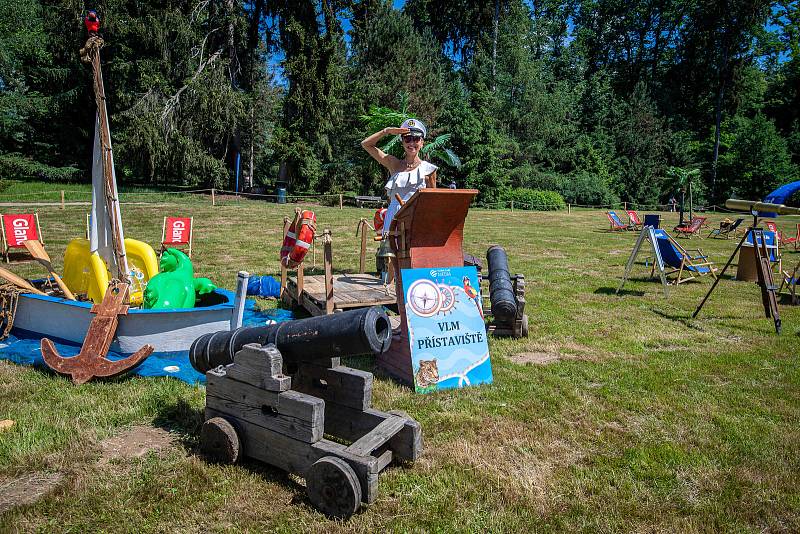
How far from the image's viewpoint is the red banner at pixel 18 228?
10.2 m

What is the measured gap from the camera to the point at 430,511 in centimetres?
290

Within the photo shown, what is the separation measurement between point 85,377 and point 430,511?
11.0ft

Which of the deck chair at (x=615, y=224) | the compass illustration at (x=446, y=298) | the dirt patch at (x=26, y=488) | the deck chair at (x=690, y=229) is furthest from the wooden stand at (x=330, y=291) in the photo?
the deck chair at (x=615, y=224)

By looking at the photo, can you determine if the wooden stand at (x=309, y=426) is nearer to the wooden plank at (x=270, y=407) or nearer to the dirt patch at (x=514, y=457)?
the wooden plank at (x=270, y=407)

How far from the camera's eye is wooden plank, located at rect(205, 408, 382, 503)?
9.12 feet

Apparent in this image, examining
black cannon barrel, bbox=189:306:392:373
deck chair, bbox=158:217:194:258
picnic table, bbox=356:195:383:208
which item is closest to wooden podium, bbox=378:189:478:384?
black cannon barrel, bbox=189:306:392:373

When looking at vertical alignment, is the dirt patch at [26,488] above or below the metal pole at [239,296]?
below

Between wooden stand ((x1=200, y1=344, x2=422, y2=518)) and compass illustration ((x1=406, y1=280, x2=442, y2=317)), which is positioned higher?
compass illustration ((x1=406, y1=280, x2=442, y2=317))

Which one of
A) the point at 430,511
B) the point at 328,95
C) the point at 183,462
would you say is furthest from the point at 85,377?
the point at 328,95

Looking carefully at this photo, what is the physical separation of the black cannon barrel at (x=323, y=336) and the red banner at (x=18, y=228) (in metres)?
9.23

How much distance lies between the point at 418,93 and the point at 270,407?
3776cm

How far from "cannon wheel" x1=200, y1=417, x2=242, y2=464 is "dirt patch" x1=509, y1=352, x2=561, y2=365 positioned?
3.22 metres

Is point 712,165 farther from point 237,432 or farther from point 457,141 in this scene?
point 237,432

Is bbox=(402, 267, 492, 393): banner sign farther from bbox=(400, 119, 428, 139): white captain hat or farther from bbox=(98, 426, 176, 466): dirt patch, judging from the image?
bbox=(98, 426, 176, 466): dirt patch
